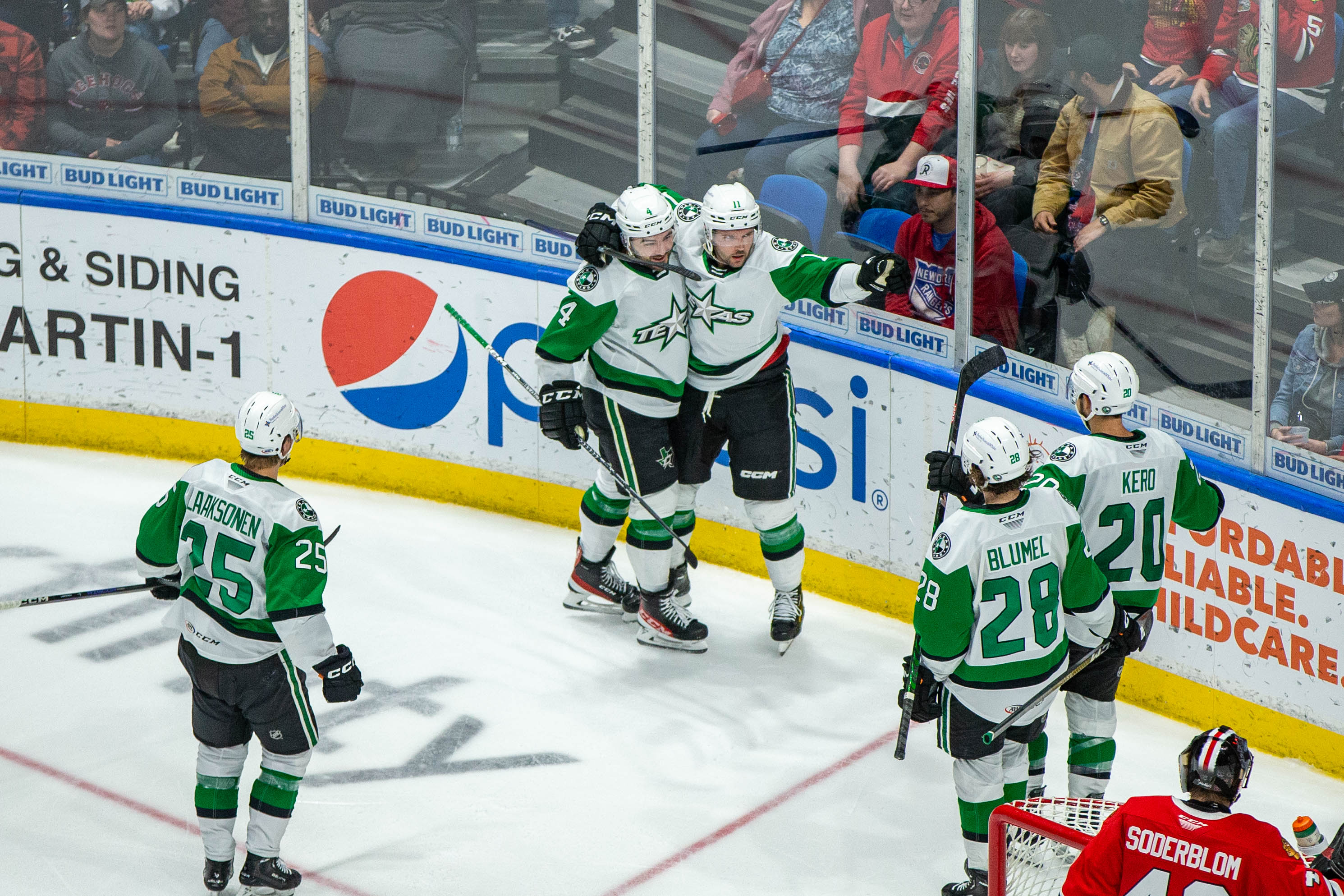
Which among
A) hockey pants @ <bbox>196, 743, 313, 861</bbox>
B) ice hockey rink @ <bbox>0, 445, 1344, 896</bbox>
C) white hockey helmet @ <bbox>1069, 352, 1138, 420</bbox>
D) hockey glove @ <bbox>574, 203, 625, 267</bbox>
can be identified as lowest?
ice hockey rink @ <bbox>0, 445, 1344, 896</bbox>

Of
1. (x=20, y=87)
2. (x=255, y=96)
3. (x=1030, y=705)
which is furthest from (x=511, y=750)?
(x=20, y=87)

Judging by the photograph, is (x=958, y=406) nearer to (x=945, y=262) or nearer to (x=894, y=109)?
(x=945, y=262)

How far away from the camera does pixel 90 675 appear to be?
5238 millimetres

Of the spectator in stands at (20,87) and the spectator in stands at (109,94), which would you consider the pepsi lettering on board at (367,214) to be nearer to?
the spectator in stands at (109,94)

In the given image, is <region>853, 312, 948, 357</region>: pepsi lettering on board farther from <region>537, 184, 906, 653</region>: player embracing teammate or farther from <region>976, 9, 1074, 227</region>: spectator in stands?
<region>976, 9, 1074, 227</region>: spectator in stands

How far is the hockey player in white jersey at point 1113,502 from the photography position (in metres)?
3.99

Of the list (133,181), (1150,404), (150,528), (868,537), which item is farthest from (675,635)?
(133,181)

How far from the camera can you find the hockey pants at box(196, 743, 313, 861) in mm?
3848

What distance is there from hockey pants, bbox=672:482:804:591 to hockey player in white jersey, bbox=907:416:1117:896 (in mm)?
1626

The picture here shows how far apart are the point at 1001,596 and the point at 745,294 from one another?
1859 mm

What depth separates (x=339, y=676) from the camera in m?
3.75

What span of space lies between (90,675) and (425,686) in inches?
42.3

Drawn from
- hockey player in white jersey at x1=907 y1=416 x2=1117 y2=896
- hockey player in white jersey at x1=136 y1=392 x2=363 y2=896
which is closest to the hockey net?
hockey player in white jersey at x1=907 y1=416 x2=1117 y2=896

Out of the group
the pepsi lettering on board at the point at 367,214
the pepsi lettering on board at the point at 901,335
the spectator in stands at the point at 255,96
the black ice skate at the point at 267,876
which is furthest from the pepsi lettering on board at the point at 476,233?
the black ice skate at the point at 267,876
